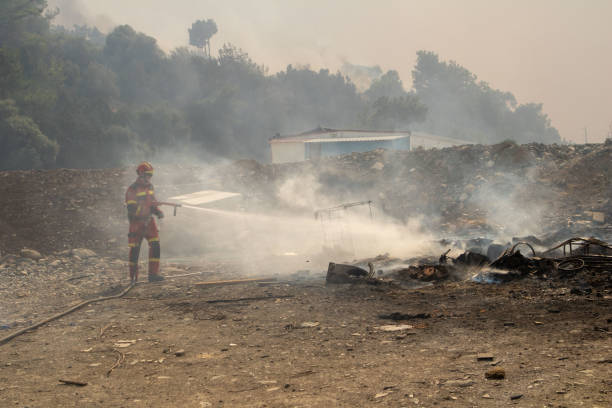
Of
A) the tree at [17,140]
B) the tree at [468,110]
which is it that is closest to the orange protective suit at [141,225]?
the tree at [17,140]

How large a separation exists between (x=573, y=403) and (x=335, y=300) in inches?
143

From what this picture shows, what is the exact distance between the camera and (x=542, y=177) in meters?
14.9

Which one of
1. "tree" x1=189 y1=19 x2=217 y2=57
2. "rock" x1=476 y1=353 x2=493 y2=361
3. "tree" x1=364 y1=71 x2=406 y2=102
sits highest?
"tree" x1=189 y1=19 x2=217 y2=57

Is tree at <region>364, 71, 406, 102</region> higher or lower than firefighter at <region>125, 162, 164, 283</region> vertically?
higher

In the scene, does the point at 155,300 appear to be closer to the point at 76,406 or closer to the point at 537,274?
the point at 76,406

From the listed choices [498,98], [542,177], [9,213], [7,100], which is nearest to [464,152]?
[542,177]

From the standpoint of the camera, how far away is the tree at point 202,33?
249 ft

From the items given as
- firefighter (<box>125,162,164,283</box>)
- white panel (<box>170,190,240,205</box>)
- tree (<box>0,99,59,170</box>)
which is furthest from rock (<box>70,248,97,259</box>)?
tree (<box>0,99,59,170</box>)

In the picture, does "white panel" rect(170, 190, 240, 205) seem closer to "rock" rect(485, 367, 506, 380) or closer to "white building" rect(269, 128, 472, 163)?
"rock" rect(485, 367, 506, 380)

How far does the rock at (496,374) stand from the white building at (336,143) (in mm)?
19889

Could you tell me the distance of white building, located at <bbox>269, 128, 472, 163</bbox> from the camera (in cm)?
2573

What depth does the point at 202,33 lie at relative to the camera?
76188 mm

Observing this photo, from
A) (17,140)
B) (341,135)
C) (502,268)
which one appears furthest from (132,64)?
(502,268)

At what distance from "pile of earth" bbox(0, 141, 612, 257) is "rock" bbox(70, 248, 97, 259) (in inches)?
19.5
